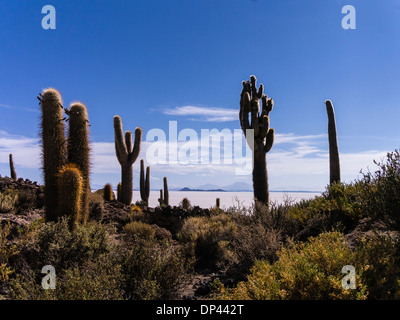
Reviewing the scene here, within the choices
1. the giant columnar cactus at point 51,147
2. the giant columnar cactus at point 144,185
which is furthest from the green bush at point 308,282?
the giant columnar cactus at point 144,185

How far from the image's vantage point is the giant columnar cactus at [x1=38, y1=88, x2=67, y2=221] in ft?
34.2

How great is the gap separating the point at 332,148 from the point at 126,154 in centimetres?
1145

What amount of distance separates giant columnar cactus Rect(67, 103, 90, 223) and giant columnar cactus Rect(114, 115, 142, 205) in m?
6.62

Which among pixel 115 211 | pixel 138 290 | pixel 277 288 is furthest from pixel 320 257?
pixel 115 211

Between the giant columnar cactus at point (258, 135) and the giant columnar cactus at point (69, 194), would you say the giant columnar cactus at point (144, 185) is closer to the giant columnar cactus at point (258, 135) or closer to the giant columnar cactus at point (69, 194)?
the giant columnar cactus at point (258, 135)

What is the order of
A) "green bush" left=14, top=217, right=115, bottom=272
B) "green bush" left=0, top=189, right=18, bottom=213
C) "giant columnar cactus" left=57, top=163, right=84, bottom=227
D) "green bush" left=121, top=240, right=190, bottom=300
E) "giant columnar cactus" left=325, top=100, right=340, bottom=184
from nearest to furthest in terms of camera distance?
"green bush" left=121, top=240, right=190, bottom=300
"green bush" left=14, top=217, right=115, bottom=272
"giant columnar cactus" left=57, top=163, right=84, bottom=227
"green bush" left=0, top=189, right=18, bottom=213
"giant columnar cactus" left=325, top=100, right=340, bottom=184

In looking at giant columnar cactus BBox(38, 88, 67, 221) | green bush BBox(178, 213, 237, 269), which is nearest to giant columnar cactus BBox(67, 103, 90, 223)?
giant columnar cactus BBox(38, 88, 67, 221)

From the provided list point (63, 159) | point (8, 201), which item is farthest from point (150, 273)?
point (8, 201)

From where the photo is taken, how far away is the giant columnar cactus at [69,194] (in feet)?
31.7

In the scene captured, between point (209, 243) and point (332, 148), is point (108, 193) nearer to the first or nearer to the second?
point (209, 243)

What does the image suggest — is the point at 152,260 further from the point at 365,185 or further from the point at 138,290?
the point at 365,185

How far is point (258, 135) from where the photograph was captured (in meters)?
15.7

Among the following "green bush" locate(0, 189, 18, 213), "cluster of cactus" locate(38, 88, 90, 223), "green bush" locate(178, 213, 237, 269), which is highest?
"cluster of cactus" locate(38, 88, 90, 223)

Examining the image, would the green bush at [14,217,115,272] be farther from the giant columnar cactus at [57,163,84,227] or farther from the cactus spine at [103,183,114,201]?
the cactus spine at [103,183,114,201]
